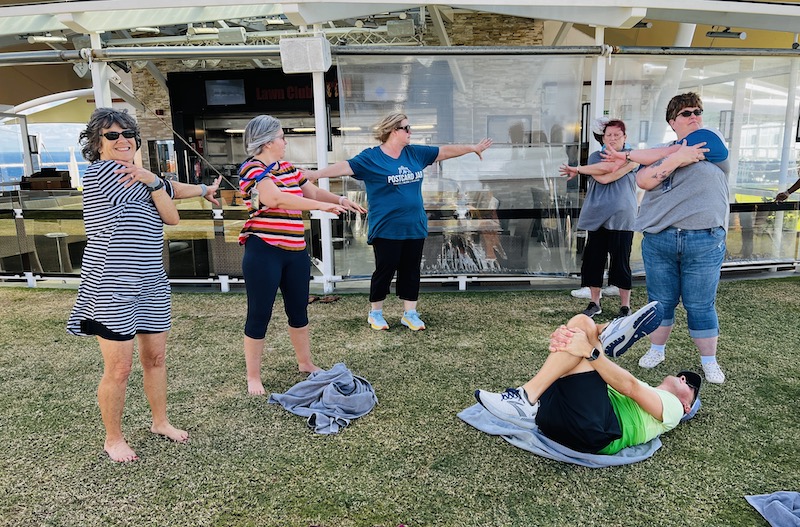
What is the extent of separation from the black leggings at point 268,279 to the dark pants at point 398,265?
1.19 meters

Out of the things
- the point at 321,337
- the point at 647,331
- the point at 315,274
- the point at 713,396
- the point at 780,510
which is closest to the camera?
the point at 780,510

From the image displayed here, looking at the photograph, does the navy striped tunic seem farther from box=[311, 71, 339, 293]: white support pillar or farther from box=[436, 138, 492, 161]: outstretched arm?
box=[311, 71, 339, 293]: white support pillar

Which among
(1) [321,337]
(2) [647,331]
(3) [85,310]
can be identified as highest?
(3) [85,310]

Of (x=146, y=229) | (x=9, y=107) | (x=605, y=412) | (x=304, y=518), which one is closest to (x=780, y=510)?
(x=605, y=412)

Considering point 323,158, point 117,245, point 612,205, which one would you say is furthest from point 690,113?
point 323,158

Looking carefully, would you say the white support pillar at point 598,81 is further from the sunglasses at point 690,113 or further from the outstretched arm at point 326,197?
the outstretched arm at point 326,197

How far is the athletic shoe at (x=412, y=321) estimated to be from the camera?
4.71m

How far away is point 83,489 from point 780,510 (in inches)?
112

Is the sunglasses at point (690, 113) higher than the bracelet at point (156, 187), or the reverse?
the sunglasses at point (690, 113)

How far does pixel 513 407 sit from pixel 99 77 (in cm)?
514

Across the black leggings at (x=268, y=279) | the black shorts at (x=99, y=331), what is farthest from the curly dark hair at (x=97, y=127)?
the black leggings at (x=268, y=279)

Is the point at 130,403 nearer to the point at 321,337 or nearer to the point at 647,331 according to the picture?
the point at 321,337

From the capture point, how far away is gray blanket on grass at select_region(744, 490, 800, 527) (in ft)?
6.90

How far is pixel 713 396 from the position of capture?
130 inches
